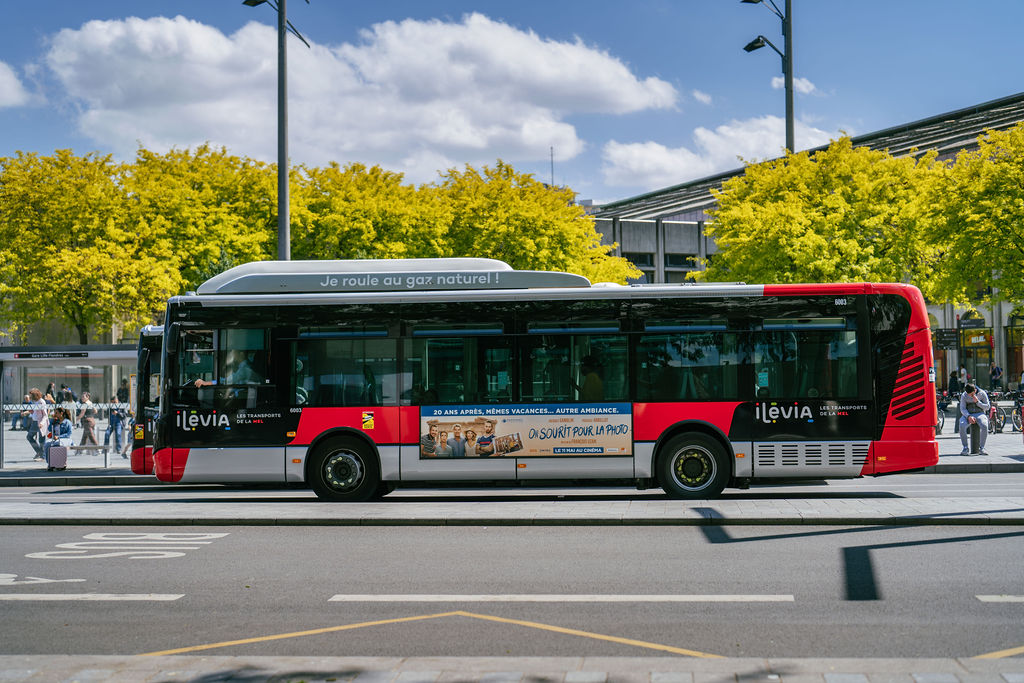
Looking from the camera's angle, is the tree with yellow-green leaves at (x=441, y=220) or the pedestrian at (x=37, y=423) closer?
the pedestrian at (x=37, y=423)

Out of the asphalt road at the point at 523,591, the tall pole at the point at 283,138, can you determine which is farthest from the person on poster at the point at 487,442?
the tall pole at the point at 283,138

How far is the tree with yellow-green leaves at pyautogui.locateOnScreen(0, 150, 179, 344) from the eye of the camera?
120 ft

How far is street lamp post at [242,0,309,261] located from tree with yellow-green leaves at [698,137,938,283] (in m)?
18.1

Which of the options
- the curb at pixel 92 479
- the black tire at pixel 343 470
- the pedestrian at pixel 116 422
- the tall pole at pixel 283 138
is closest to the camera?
the black tire at pixel 343 470

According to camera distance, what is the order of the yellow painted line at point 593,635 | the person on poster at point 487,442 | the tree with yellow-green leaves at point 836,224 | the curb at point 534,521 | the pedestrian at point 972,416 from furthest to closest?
the tree with yellow-green leaves at point 836,224, the pedestrian at point 972,416, the person on poster at point 487,442, the curb at point 534,521, the yellow painted line at point 593,635

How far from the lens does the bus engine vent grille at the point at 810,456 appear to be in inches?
563

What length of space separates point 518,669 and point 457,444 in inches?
358

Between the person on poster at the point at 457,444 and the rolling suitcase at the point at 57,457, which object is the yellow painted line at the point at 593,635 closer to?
the person on poster at the point at 457,444

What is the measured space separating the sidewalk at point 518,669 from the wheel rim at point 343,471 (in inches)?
346

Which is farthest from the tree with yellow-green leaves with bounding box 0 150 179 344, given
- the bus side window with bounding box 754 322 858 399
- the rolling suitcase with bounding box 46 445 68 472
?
the bus side window with bounding box 754 322 858 399

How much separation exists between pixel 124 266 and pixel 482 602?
1244 inches

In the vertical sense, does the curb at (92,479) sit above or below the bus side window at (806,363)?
below

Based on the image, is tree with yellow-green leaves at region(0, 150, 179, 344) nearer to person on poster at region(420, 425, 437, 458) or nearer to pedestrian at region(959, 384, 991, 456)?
person on poster at region(420, 425, 437, 458)

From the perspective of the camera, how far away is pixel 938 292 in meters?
33.2
